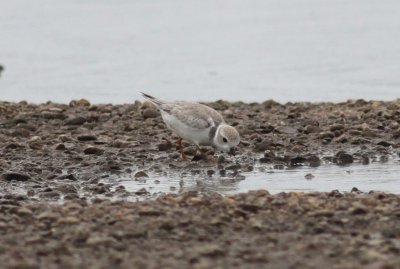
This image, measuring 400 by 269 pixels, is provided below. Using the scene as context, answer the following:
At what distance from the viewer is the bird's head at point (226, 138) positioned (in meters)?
12.1

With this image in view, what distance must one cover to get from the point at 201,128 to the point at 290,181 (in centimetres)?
150

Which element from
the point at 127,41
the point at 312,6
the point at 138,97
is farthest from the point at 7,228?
the point at 312,6

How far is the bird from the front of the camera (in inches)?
481

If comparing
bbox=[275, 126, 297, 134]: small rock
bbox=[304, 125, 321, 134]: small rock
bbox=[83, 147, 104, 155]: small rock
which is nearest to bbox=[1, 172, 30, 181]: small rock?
bbox=[83, 147, 104, 155]: small rock

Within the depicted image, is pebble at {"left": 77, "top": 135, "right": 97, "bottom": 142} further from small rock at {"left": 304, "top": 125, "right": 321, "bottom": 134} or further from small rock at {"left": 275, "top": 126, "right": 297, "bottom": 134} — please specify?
small rock at {"left": 304, "top": 125, "right": 321, "bottom": 134}

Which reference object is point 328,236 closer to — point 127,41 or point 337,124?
point 337,124

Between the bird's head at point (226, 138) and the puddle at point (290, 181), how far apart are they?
1.31ft

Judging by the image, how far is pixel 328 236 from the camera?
8.17 meters

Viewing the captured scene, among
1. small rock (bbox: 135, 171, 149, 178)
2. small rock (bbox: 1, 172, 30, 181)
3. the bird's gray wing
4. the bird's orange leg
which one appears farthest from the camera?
the bird's orange leg

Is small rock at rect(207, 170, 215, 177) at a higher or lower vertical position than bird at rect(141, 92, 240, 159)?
lower

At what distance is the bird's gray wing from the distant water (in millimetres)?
7425

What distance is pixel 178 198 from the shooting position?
9.52 meters

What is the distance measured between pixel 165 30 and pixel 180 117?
592 inches

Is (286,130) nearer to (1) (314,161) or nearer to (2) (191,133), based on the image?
(1) (314,161)
